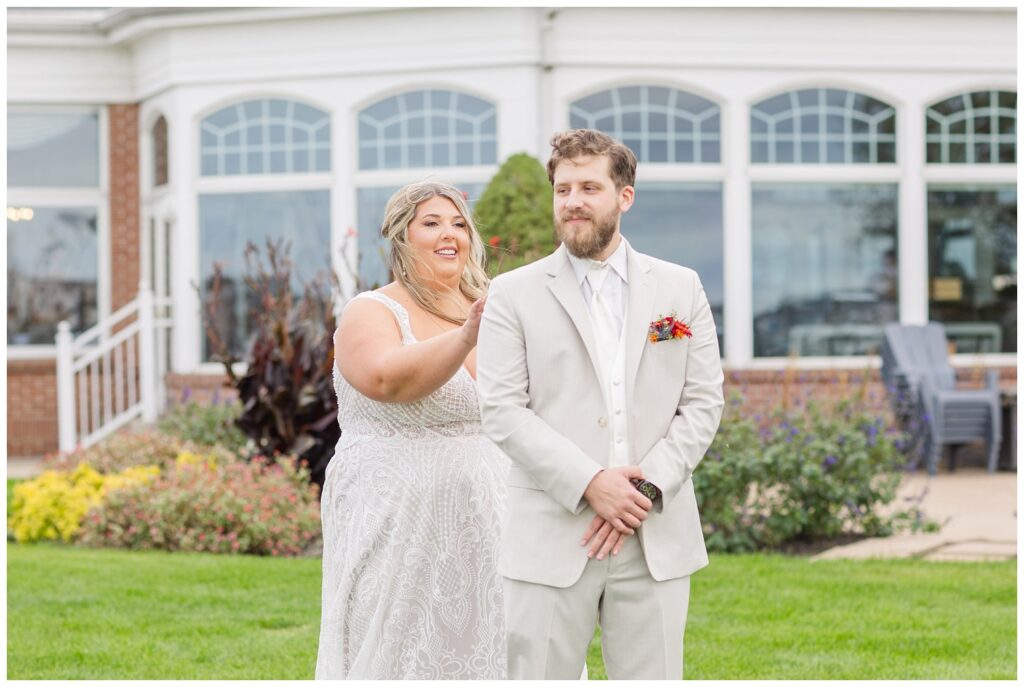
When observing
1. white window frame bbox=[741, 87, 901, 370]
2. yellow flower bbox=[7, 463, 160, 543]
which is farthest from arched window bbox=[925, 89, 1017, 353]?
yellow flower bbox=[7, 463, 160, 543]

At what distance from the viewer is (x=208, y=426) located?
9844 mm

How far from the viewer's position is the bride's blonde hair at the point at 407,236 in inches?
147

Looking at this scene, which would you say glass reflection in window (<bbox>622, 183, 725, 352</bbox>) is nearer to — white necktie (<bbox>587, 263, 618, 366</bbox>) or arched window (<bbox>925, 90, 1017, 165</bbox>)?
arched window (<bbox>925, 90, 1017, 165</bbox>)

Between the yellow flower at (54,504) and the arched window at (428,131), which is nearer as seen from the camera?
the yellow flower at (54,504)

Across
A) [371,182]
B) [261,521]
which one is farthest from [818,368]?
[261,521]

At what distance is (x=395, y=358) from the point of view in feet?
11.5

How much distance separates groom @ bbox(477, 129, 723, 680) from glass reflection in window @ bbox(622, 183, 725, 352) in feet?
30.2

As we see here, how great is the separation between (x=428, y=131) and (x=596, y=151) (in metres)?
9.37

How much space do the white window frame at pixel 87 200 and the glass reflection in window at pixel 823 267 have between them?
6.63 m

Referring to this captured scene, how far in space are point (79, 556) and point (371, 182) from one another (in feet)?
19.0

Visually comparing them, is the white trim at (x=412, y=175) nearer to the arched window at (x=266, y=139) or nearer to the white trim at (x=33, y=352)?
the arched window at (x=266, y=139)

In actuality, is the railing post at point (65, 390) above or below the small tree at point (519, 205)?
below

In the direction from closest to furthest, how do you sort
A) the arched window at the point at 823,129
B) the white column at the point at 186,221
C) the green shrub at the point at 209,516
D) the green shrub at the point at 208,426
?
the green shrub at the point at 209,516, the green shrub at the point at 208,426, the arched window at the point at 823,129, the white column at the point at 186,221

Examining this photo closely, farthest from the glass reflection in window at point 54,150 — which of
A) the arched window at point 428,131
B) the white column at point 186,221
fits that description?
the arched window at point 428,131
